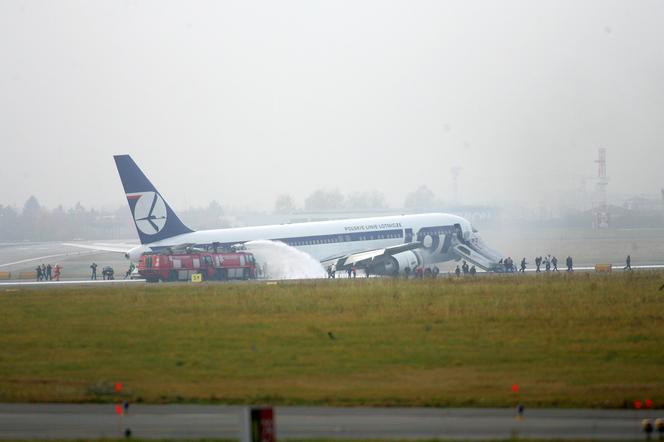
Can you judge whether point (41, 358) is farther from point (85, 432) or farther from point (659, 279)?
point (659, 279)

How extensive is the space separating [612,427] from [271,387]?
31.0 feet

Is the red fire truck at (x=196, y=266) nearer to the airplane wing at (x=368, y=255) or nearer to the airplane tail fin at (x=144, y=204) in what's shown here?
the airplane tail fin at (x=144, y=204)

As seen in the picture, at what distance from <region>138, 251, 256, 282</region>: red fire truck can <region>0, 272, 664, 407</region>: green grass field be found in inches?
481

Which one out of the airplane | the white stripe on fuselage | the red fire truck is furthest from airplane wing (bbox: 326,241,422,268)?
the red fire truck

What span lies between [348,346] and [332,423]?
36.6ft

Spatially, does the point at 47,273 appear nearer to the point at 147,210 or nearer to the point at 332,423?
the point at 147,210

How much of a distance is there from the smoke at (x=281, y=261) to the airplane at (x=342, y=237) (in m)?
0.63

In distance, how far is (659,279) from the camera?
52031mm

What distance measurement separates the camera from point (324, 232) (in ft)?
219

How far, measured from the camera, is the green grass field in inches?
935

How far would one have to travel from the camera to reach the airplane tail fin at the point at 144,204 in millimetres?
63406

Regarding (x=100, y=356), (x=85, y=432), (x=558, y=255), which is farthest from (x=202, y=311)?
(x=558, y=255)

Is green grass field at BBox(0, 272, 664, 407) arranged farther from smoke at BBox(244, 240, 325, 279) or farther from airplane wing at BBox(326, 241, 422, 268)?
airplane wing at BBox(326, 241, 422, 268)

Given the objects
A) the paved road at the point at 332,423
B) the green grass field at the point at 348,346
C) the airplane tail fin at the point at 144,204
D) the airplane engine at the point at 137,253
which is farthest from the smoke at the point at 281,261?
the paved road at the point at 332,423
